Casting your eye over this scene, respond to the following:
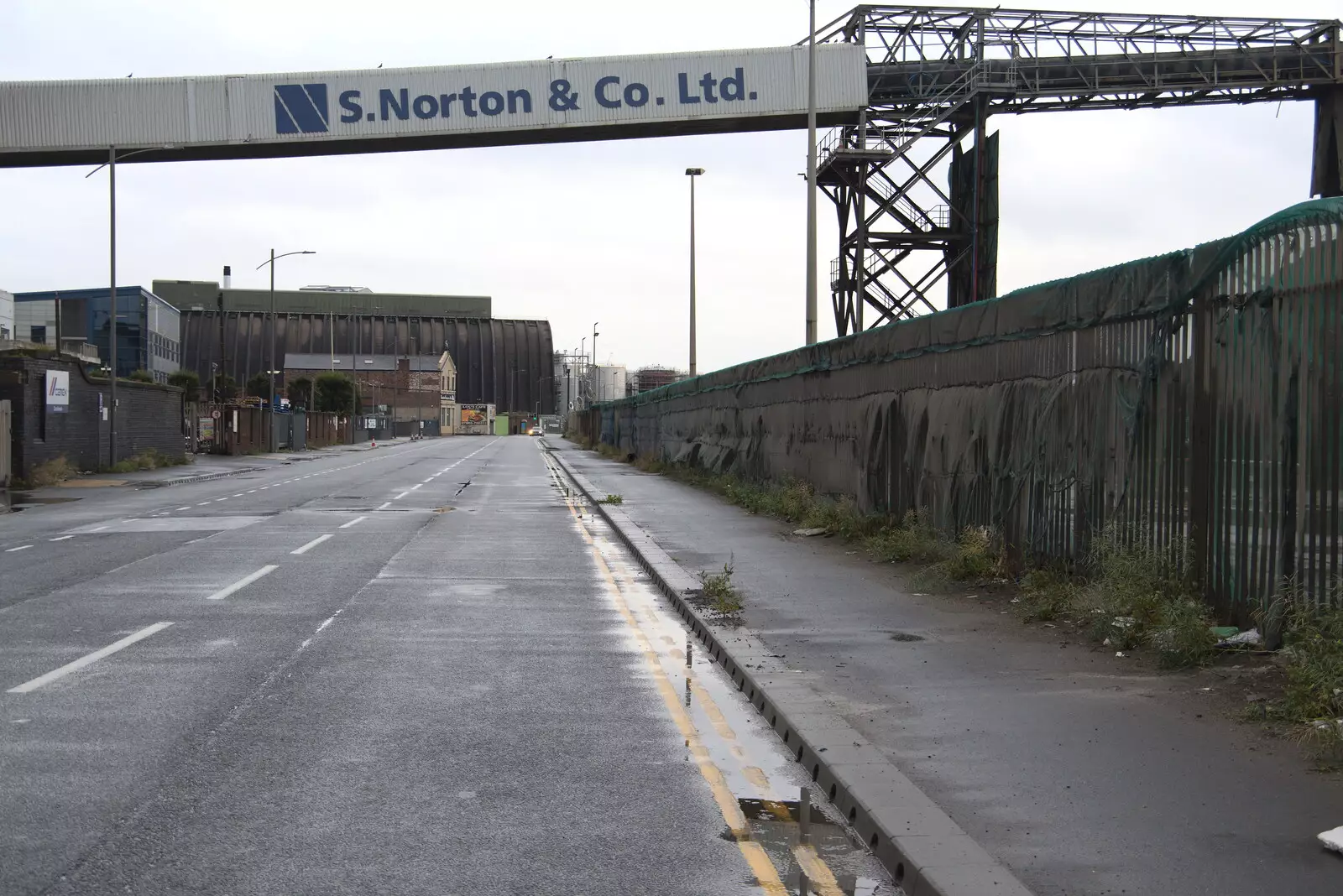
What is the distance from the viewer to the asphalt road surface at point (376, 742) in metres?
5.04

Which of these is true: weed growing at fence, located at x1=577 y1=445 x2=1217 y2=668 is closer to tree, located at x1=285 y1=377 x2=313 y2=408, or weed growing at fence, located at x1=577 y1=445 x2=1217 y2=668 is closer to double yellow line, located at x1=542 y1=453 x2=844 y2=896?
double yellow line, located at x1=542 y1=453 x2=844 y2=896

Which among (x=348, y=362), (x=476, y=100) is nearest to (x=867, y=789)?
(x=476, y=100)

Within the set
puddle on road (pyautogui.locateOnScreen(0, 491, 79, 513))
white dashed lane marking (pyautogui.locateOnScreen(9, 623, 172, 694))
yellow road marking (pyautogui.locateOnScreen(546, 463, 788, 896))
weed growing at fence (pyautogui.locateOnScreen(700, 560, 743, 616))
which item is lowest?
yellow road marking (pyautogui.locateOnScreen(546, 463, 788, 896))

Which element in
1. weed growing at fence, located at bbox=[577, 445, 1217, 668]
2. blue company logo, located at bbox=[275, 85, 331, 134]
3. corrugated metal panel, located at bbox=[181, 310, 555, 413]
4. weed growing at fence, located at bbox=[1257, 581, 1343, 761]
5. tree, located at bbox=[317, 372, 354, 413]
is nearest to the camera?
weed growing at fence, located at bbox=[1257, 581, 1343, 761]

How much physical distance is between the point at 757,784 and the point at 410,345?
160839mm

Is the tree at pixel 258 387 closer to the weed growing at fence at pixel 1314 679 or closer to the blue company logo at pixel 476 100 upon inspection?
the blue company logo at pixel 476 100

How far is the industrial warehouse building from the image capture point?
5969 inches

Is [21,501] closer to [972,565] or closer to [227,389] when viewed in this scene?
[972,565]

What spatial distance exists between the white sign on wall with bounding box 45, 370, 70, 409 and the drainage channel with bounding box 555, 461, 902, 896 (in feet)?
94.0

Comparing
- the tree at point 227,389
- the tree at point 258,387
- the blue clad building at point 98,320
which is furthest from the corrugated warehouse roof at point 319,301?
the tree at point 227,389

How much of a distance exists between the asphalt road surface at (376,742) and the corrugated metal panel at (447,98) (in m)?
26.3

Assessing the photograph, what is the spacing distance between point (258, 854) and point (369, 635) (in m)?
5.36

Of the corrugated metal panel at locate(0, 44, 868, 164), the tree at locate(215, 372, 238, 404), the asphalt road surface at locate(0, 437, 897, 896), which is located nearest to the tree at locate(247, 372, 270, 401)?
the tree at locate(215, 372, 238, 404)

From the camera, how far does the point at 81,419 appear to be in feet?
123
